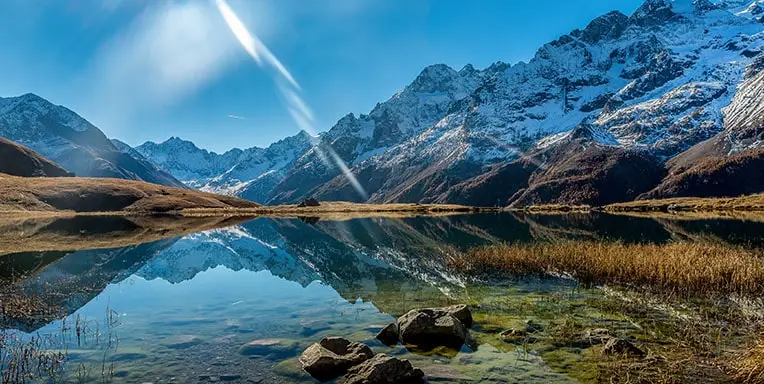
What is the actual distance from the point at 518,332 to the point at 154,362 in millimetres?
16630

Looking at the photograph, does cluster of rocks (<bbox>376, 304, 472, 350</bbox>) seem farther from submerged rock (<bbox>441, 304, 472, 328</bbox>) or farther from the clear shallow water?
submerged rock (<bbox>441, 304, 472, 328</bbox>)

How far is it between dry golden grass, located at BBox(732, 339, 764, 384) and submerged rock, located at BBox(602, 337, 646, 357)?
2.97 meters

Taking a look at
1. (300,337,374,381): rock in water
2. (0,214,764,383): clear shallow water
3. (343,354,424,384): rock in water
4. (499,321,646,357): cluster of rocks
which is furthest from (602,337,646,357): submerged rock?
(300,337,374,381): rock in water

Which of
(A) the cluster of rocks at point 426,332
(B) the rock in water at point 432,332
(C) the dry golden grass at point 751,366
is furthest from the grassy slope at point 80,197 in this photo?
(C) the dry golden grass at point 751,366

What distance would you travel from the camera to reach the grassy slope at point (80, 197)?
148 meters

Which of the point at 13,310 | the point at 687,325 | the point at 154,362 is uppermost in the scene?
the point at 13,310

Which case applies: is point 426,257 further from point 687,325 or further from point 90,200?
point 90,200

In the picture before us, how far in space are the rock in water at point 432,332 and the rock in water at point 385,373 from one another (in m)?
4.18

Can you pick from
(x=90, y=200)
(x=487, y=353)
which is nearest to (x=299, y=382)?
(x=487, y=353)

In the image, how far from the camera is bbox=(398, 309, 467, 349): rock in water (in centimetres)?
2109

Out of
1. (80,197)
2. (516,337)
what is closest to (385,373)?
(516,337)

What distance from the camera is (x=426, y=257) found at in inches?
2098

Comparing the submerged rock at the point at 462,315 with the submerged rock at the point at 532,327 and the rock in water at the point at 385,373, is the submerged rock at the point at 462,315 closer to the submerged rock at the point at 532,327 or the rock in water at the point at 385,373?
the submerged rock at the point at 532,327

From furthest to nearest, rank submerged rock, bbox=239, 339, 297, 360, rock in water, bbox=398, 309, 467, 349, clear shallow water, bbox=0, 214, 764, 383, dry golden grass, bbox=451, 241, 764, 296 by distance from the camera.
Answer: dry golden grass, bbox=451, 241, 764, 296, rock in water, bbox=398, 309, 467, 349, submerged rock, bbox=239, 339, 297, 360, clear shallow water, bbox=0, 214, 764, 383
